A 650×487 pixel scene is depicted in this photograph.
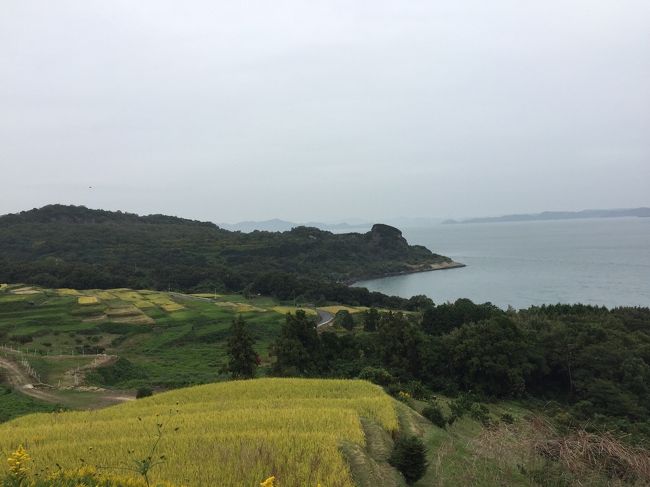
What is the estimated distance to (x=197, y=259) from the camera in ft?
390

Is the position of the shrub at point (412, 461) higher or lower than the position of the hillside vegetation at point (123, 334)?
higher

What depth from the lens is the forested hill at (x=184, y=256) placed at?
85062 millimetres

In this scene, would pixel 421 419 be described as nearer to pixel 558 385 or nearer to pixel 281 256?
pixel 558 385

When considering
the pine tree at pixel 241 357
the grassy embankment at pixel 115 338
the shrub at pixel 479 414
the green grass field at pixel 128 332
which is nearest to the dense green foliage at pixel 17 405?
the grassy embankment at pixel 115 338

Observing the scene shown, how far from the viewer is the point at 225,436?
9422mm

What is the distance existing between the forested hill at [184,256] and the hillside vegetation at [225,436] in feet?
225

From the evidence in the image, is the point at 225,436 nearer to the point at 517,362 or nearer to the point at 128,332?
the point at 517,362

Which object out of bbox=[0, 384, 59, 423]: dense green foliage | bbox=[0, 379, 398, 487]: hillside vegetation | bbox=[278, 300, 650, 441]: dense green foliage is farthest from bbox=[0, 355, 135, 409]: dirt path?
bbox=[278, 300, 650, 441]: dense green foliage

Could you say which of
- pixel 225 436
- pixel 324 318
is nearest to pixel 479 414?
pixel 225 436

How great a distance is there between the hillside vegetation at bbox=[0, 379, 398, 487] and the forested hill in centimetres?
6869

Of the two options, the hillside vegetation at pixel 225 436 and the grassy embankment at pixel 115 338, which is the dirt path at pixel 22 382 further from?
the hillside vegetation at pixel 225 436

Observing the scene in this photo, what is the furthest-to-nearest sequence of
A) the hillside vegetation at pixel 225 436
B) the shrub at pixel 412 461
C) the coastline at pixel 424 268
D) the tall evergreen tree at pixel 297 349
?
the coastline at pixel 424 268, the tall evergreen tree at pixel 297 349, the shrub at pixel 412 461, the hillside vegetation at pixel 225 436

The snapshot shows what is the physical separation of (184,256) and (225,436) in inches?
4512

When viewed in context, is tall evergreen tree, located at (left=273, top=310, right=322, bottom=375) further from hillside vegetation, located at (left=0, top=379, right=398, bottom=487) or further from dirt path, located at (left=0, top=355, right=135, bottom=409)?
hillside vegetation, located at (left=0, top=379, right=398, bottom=487)
